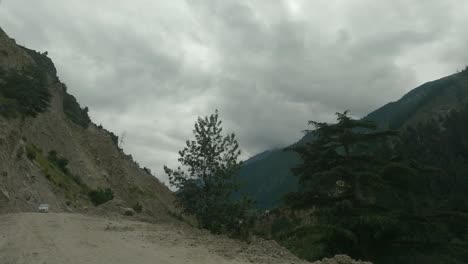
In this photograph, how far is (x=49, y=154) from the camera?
66.6 meters

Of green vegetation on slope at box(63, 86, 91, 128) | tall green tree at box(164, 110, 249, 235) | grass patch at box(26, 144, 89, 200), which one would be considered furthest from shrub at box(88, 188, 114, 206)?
tall green tree at box(164, 110, 249, 235)

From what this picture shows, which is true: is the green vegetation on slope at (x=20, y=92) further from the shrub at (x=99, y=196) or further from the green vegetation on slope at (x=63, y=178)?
the shrub at (x=99, y=196)

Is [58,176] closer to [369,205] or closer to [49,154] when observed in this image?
[49,154]

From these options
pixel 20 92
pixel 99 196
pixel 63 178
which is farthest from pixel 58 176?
pixel 20 92

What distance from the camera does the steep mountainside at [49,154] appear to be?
41.2m

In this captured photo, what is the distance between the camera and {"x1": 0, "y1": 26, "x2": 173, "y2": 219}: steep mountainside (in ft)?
135

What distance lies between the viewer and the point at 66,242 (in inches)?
580

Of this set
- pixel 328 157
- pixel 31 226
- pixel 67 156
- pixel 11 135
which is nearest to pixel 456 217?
pixel 328 157

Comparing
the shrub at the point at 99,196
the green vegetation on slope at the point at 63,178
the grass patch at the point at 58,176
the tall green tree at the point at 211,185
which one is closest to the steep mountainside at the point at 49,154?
the grass patch at the point at 58,176

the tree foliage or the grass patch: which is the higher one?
the grass patch

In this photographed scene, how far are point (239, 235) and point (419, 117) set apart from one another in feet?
405

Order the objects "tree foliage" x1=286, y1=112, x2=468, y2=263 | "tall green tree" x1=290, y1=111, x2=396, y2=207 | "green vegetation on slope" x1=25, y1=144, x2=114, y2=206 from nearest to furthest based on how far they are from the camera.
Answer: "tree foliage" x1=286, y1=112, x2=468, y2=263
"tall green tree" x1=290, y1=111, x2=396, y2=207
"green vegetation on slope" x1=25, y1=144, x2=114, y2=206

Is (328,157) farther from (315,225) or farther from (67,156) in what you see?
(67,156)

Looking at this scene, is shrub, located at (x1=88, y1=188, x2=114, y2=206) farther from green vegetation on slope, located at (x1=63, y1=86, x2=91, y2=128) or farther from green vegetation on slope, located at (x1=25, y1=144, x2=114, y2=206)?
green vegetation on slope, located at (x1=63, y1=86, x2=91, y2=128)
